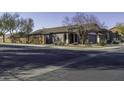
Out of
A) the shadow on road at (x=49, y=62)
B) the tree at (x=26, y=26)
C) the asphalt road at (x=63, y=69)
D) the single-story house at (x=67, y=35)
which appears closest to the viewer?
the asphalt road at (x=63, y=69)

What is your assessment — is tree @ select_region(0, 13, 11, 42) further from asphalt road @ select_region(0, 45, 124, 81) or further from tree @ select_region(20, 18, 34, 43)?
asphalt road @ select_region(0, 45, 124, 81)

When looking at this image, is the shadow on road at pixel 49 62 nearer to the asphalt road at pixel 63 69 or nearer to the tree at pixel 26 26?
the asphalt road at pixel 63 69

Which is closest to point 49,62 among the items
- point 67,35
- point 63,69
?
point 63,69

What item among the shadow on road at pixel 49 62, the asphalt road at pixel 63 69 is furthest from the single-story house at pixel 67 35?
the asphalt road at pixel 63 69

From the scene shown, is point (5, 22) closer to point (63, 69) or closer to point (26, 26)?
point (26, 26)

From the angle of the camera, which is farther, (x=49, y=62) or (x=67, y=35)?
Result: (x=67, y=35)

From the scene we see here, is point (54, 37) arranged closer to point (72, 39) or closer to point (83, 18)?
point (72, 39)

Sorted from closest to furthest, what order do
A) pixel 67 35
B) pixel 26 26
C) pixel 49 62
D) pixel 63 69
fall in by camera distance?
pixel 63 69 → pixel 49 62 → pixel 67 35 → pixel 26 26

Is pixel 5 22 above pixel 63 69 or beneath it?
above

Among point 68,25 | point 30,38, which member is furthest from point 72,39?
point 30,38

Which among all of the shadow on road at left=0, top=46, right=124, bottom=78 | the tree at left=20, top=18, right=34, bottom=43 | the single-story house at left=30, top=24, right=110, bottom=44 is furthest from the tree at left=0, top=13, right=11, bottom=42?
the shadow on road at left=0, top=46, right=124, bottom=78

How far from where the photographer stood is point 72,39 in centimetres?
5791

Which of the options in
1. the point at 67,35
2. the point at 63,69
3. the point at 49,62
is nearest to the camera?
the point at 63,69

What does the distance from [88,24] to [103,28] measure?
9.68m
